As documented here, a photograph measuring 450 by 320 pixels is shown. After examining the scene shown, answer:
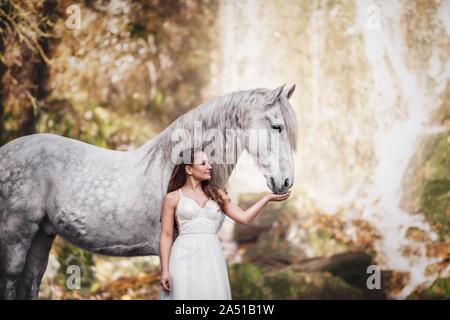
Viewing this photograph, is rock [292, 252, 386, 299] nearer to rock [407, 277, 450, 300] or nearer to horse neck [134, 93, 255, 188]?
rock [407, 277, 450, 300]

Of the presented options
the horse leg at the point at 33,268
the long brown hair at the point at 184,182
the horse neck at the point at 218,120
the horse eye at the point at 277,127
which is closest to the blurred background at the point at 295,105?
the horse leg at the point at 33,268

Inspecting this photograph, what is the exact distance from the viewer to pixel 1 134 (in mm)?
4699

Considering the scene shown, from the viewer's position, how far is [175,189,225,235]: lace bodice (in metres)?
2.60

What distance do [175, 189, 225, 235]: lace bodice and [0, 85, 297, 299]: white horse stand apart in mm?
335

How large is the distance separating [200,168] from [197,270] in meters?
0.44

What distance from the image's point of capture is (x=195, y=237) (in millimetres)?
2588

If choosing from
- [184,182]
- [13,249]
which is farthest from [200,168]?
[13,249]

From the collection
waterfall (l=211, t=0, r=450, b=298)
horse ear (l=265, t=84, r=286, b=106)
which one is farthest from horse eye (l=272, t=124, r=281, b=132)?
waterfall (l=211, t=0, r=450, b=298)

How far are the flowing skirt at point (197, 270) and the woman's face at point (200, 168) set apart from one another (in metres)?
0.26

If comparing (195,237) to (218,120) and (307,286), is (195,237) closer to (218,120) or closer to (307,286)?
(218,120)

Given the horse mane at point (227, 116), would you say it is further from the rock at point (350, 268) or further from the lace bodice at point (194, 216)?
the rock at point (350, 268)

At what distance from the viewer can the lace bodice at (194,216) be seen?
260cm
